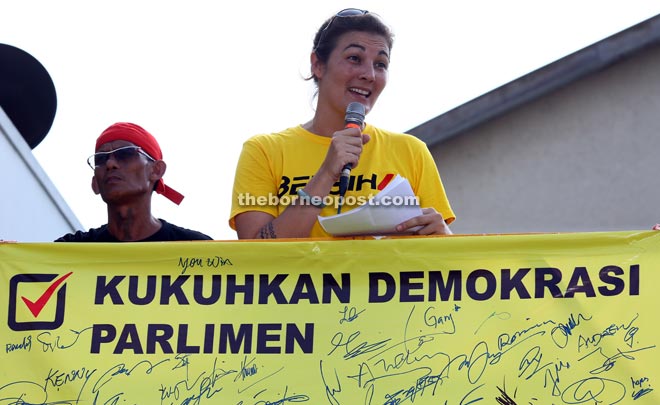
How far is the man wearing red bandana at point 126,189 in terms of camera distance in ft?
16.6

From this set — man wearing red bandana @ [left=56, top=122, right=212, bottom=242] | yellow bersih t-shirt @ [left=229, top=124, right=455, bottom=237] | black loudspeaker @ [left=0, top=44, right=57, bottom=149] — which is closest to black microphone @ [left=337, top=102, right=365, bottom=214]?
yellow bersih t-shirt @ [left=229, top=124, right=455, bottom=237]

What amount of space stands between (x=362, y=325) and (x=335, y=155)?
67cm

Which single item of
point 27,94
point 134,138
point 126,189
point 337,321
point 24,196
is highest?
point 27,94

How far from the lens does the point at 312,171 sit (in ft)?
15.2

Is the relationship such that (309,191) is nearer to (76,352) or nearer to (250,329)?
(250,329)

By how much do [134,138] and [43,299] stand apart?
1210 millimetres

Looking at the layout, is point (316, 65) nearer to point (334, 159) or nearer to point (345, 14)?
point (345, 14)

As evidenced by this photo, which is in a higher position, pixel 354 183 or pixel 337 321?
pixel 354 183

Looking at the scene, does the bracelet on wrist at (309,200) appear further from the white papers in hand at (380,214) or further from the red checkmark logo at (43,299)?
the red checkmark logo at (43,299)

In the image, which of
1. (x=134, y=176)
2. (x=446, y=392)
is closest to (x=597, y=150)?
(x=134, y=176)

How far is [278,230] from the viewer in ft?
14.5

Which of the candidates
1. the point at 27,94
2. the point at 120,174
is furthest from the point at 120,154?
the point at 27,94

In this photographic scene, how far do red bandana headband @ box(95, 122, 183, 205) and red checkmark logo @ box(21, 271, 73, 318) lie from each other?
3.45 ft

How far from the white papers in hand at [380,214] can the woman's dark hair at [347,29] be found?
1019 mm
